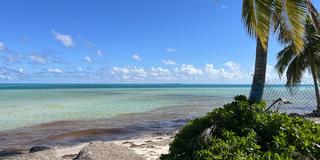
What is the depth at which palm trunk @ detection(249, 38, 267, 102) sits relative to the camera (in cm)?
700

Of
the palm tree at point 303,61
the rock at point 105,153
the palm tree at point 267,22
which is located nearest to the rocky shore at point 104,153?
the rock at point 105,153

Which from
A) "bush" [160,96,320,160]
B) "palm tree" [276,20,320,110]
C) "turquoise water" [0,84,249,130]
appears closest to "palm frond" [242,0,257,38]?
"bush" [160,96,320,160]

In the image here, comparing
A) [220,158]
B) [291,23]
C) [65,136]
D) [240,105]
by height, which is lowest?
[65,136]

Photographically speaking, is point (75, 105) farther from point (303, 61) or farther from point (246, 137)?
point (246, 137)

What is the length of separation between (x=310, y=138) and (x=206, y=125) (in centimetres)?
155

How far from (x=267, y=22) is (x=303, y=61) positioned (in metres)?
16.3

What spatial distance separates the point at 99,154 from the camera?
9.19m

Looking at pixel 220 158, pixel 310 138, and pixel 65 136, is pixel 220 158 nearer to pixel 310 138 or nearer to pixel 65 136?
pixel 310 138

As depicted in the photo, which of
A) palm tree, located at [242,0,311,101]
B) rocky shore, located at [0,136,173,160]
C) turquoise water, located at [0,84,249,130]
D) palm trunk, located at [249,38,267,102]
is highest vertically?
palm tree, located at [242,0,311,101]

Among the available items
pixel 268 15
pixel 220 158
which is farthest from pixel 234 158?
pixel 268 15

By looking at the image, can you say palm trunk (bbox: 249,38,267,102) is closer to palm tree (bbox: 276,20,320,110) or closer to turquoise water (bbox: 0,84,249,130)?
palm tree (bbox: 276,20,320,110)

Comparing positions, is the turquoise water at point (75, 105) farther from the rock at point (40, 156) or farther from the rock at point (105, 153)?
the rock at point (105, 153)

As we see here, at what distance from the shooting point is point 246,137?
5.20 meters

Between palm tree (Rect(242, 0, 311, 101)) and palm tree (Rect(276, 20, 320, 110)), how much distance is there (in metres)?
13.9
